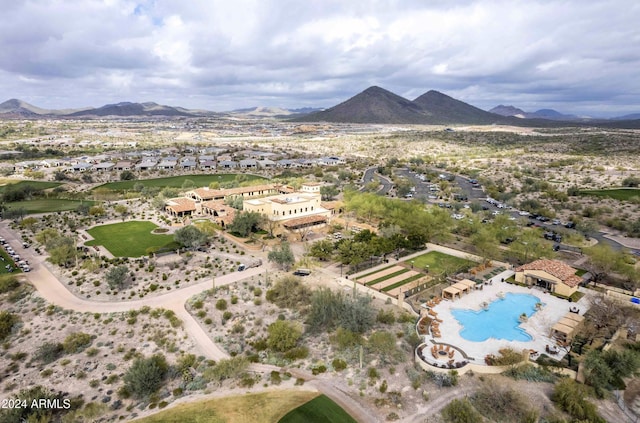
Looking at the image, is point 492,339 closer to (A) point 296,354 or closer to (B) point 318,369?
(B) point 318,369

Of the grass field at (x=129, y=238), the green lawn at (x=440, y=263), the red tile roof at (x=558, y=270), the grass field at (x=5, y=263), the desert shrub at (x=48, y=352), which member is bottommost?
the desert shrub at (x=48, y=352)

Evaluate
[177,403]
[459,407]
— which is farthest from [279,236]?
[459,407]

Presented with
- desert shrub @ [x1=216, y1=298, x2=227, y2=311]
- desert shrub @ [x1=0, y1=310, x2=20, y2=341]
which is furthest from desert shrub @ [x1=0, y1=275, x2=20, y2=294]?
desert shrub @ [x1=216, y1=298, x2=227, y2=311]

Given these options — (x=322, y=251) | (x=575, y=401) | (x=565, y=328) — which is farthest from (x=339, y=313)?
(x=565, y=328)

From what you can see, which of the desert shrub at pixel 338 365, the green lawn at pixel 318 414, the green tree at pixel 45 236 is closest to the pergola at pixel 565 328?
the desert shrub at pixel 338 365

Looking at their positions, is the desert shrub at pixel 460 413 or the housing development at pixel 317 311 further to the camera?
the housing development at pixel 317 311

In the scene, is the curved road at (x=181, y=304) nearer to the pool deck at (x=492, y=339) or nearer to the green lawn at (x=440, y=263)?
the pool deck at (x=492, y=339)

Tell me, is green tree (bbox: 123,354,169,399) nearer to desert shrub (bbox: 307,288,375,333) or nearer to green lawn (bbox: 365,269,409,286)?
desert shrub (bbox: 307,288,375,333)
